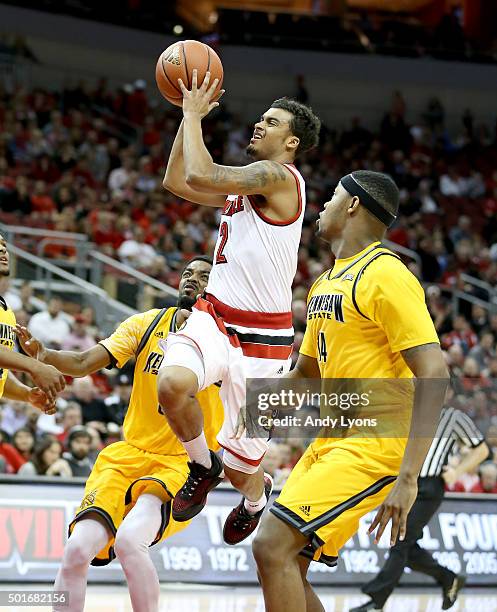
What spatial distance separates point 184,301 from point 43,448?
4.24m

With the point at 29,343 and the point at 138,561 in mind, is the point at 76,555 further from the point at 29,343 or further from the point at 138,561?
the point at 29,343

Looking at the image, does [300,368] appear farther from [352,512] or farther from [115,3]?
[115,3]

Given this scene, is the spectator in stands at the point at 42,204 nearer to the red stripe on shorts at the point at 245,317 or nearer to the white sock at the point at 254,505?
the white sock at the point at 254,505

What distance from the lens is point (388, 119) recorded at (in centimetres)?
2573

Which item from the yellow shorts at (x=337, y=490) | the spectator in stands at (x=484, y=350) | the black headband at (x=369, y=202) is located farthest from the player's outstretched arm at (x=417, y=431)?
the spectator in stands at (x=484, y=350)

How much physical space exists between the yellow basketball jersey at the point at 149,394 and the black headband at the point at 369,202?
181 centimetres

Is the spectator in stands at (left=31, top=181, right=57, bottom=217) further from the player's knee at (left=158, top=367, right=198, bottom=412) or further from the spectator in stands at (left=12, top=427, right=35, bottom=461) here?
the player's knee at (left=158, top=367, right=198, bottom=412)

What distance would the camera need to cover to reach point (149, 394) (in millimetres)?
6891

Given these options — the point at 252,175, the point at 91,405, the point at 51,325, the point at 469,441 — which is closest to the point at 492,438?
the point at 469,441

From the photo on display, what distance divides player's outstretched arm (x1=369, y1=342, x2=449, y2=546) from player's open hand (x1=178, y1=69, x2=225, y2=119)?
1846mm

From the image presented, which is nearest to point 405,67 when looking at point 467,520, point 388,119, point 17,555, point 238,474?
point 388,119

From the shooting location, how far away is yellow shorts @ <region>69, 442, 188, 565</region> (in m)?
6.43

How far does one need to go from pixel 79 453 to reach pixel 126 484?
4.34 meters

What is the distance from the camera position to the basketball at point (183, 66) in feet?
19.5
